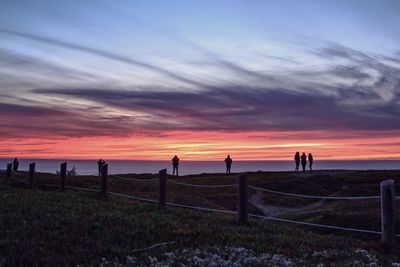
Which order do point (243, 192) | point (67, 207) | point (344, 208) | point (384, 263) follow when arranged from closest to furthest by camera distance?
1. point (384, 263)
2. point (243, 192)
3. point (67, 207)
4. point (344, 208)

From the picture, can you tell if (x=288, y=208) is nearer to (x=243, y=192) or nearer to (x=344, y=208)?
(x=344, y=208)

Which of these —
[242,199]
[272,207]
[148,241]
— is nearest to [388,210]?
[242,199]

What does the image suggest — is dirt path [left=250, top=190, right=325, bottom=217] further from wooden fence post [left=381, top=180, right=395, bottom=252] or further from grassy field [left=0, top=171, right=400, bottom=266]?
wooden fence post [left=381, top=180, right=395, bottom=252]

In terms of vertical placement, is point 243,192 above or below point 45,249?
above

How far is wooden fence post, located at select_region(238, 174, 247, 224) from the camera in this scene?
18.2 meters

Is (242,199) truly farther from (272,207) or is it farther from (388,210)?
(272,207)

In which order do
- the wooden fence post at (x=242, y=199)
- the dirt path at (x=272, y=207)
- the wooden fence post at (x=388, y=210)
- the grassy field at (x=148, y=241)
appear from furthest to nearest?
1. the dirt path at (x=272, y=207)
2. the wooden fence post at (x=242, y=199)
3. the wooden fence post at (x=388, y=210)
4. the grassy field at (x=148, y=241)

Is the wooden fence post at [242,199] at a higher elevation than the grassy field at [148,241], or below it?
higher

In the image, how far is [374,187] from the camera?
152 ft

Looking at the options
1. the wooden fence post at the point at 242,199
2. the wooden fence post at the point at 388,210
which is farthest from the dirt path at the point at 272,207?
the wooden fence post at the point at 388,210

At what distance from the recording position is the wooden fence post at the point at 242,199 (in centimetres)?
1817

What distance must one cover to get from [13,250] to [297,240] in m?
7.51

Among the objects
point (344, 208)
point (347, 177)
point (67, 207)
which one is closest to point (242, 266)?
point (67, 207)

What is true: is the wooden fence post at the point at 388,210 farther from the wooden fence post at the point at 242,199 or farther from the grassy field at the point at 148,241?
the wooden fence post at the point at 242,199
